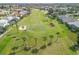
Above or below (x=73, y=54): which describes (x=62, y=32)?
above

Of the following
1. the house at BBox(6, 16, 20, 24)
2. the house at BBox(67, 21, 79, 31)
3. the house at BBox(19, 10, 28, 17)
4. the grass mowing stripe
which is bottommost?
the grass mowing stripe

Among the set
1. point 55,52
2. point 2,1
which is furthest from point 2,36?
point 55,52

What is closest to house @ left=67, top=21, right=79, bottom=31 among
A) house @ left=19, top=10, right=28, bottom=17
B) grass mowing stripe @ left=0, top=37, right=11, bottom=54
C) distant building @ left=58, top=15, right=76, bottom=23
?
distant building @ left=58, top=15, right=76, bottom=23

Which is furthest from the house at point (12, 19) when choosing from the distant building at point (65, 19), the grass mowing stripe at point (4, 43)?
the distant building at point (65, 19)

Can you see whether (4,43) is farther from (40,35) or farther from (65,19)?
(65,19)

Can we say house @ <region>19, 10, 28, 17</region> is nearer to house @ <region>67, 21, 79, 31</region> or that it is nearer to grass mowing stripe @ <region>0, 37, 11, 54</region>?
grass mowing stripe @ <region>0, 37, 11, 54</region>

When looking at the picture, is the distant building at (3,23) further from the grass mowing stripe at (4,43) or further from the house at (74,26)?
the house at (74,26)
